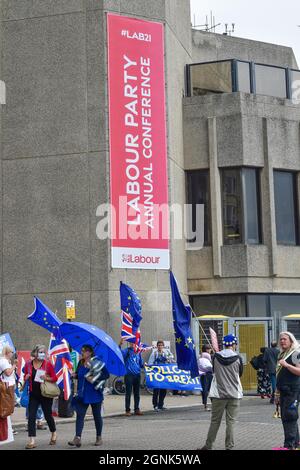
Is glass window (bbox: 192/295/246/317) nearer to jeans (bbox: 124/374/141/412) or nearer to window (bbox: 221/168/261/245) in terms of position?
window (bbox: 221/168/261/245)

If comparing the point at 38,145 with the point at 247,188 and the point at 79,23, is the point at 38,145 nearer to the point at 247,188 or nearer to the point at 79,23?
the point at 79,23

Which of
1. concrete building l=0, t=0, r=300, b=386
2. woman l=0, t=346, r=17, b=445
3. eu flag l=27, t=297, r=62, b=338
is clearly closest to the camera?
woman l=0, t=346, r=17, b=445

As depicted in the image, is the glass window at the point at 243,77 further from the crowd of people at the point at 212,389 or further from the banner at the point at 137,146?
the crowd of people at the point at 212,389

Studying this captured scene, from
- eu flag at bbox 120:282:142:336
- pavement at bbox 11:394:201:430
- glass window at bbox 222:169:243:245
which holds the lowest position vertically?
pavement at bbox 11:394:201:430

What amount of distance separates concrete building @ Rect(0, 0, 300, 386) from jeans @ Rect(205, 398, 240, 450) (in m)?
14.5

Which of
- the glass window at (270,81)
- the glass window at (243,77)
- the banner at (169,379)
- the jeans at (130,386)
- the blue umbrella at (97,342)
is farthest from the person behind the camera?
the glass window at (270,81)

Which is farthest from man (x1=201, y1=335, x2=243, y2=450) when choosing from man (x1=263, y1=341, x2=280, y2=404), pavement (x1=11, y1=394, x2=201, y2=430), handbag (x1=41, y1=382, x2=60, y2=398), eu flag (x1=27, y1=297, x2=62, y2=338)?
man (x1=263, y1=341, x2=280, y2=404)

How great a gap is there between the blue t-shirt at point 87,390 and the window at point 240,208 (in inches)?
676

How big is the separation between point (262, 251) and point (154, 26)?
28.9 feet

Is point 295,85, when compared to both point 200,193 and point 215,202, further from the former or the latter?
point 215,202

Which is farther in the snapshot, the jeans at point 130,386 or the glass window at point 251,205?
the glass window at point 251,205

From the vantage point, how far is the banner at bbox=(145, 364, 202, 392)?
22406 mm

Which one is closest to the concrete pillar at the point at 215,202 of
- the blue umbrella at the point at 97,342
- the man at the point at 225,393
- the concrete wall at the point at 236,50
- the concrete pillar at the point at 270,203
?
the concrete pillar at the point at 270,203

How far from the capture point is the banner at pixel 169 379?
22406 mm
